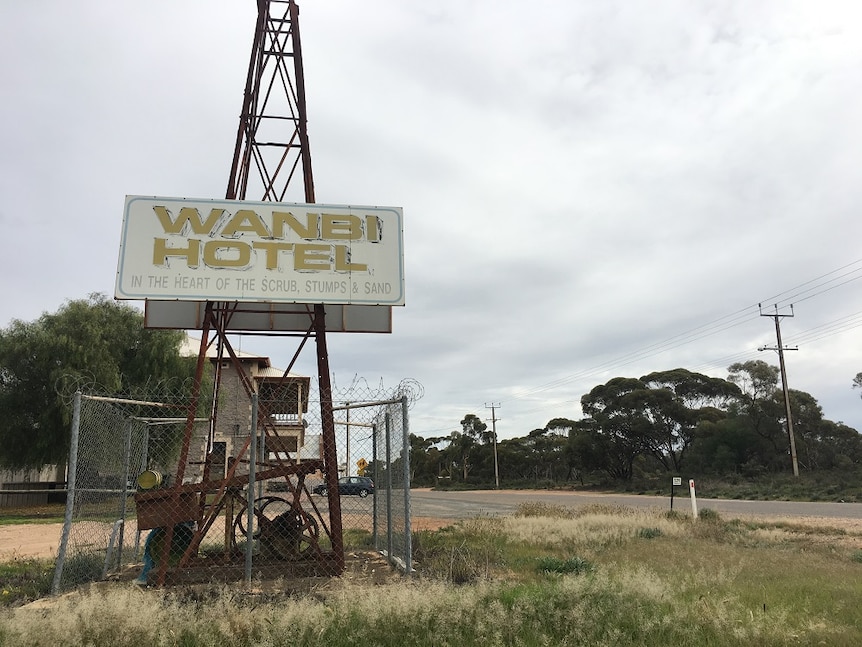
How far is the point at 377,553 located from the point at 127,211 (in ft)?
20.5

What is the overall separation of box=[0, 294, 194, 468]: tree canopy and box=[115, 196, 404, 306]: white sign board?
1921cm

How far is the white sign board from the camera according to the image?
8484 mm

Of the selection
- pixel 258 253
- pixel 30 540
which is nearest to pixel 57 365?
pixel 30 540

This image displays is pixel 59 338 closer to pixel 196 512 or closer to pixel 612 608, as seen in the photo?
pixel 196 512

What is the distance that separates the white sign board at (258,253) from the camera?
334 inches

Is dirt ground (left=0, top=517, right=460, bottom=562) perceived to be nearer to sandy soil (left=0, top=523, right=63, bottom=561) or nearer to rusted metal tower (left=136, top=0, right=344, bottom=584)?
sandy soil (left=0, top=523, right=63, bottom=561)

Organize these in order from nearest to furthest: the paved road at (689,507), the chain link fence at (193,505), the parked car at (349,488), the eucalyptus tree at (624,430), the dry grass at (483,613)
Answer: the dry grass at (483,613) < the chain link fence at (193,505) < the parked car at (349,488) < the paved road at (689,507) < the eucalyptus tree at (624,430)

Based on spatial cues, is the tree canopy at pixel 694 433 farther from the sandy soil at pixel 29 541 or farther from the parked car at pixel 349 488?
the sandy soil at pixel 29 541

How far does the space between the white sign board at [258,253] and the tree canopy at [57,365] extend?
1921cm

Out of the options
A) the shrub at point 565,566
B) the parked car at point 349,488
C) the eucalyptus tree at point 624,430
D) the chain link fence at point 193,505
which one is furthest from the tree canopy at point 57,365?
the eucalyptus tree at point 624,430

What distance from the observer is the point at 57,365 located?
28.7 metres

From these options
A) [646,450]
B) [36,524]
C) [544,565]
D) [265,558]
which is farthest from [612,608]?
[646,450]

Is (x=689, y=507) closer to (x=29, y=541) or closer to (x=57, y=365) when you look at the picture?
(x=29, y=541)

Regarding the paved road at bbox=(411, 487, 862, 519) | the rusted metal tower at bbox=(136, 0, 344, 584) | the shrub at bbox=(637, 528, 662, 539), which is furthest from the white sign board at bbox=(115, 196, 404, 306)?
the paved road at bbox=(411, 487, 862, 519)
